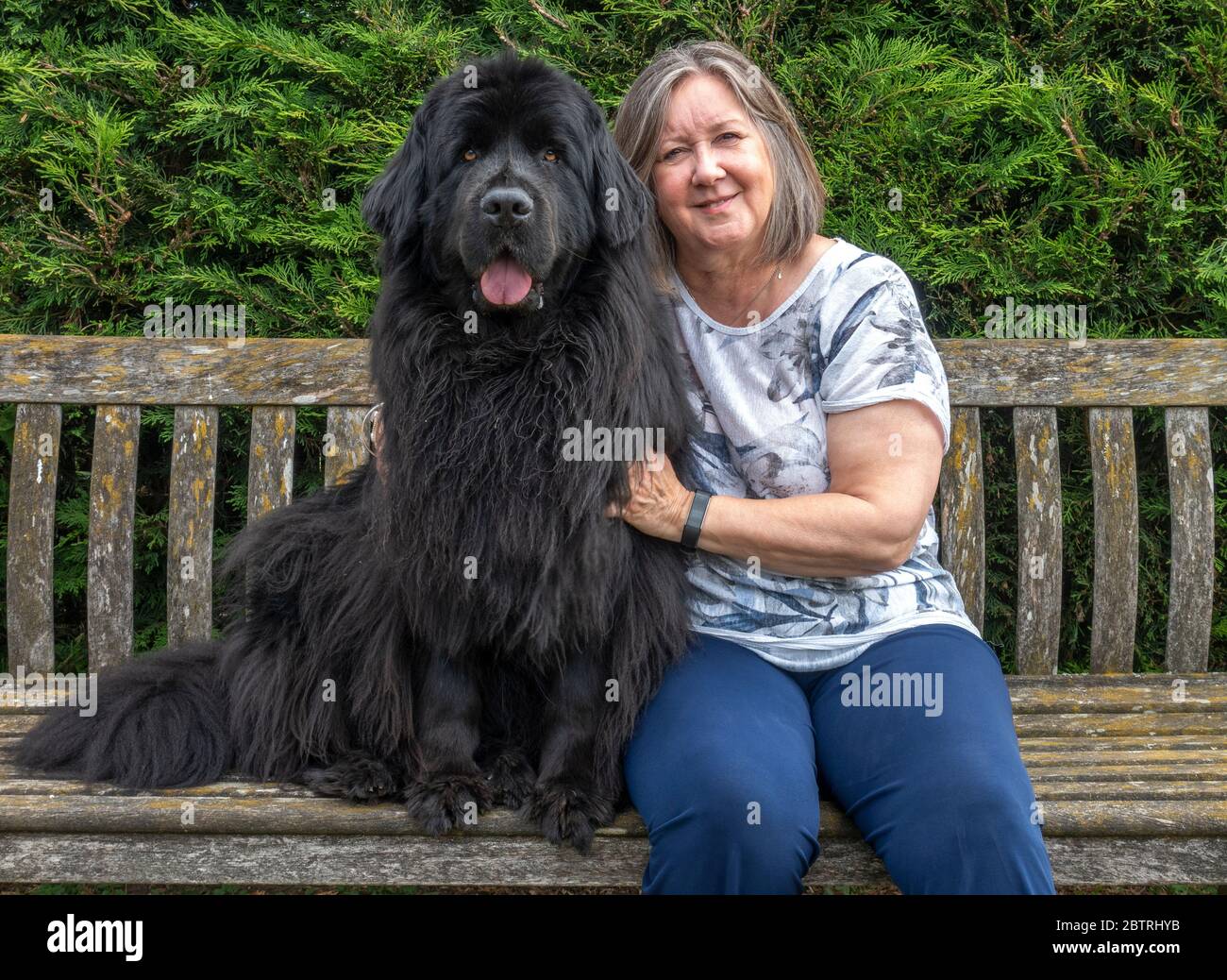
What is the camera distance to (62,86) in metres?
3.21

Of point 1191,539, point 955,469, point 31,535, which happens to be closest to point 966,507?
point 955,469

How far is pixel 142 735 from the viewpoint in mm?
2270

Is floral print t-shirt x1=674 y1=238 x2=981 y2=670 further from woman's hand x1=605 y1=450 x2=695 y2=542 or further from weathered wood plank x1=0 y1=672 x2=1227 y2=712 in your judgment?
weathered wood plank x1=0 y1=672 x2=1227 y2=712

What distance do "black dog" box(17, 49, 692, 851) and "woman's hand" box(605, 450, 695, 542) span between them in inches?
1.3

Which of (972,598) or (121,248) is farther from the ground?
(121,248)

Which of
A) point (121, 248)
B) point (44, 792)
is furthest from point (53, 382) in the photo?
point (44, 792)

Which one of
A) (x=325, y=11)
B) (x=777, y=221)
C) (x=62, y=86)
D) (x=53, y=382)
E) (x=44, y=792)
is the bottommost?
(x=44, y=792)

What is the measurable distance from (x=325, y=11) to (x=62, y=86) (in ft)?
2.48

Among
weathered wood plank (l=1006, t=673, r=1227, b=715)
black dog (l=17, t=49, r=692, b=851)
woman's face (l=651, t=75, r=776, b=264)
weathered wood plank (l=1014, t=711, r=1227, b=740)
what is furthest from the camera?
weathered wood plank (l=1006, t=673, r=1227, b=715)

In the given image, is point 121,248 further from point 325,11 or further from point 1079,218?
point 1079,218

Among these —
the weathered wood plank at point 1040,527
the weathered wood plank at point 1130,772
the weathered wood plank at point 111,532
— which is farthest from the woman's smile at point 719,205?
the weathered wood plank at point 111,532

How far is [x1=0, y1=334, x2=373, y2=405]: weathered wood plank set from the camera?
9.64 ft

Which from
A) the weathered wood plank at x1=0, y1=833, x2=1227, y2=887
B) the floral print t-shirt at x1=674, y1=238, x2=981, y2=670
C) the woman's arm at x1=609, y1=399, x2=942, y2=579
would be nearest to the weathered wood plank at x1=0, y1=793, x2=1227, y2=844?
the weathered wood plank at x1=0, y1=833, x2=1227, y2=887

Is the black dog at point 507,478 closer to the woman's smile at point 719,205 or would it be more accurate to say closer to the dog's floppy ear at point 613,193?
the dog's floppy ear at point 613,193
